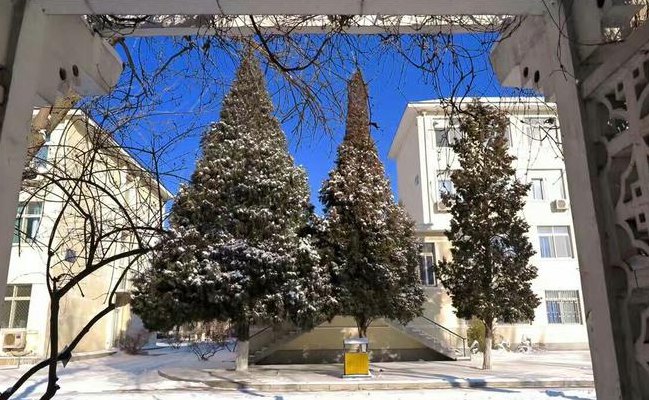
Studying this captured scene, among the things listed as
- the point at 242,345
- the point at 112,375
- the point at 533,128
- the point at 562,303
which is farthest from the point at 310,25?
the point at 562,303

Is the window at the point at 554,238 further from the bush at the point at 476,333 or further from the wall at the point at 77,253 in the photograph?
the wall at the point at 77,253

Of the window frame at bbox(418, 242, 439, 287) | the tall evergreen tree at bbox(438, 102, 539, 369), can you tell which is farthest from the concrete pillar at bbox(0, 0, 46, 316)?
the window frame at bbox(418, 242, 439, 287)

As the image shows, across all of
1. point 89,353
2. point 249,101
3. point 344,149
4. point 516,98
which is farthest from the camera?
point 89,353

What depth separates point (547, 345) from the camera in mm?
23703

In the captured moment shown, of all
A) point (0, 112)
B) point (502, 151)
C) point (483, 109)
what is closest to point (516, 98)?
point (483, 109)

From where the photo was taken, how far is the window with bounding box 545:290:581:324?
24.3m

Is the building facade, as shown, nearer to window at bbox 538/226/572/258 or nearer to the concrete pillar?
the concrete pillar

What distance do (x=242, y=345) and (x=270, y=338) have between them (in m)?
3.80

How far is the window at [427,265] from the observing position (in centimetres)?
2409

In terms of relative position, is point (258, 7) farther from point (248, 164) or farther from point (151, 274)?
point (248, 164)

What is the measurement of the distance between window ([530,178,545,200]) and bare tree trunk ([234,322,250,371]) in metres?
15.7

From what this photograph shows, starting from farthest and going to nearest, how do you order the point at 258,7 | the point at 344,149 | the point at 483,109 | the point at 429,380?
the point at 344,149 → the point at 429,380 → the point at 483,109 → the point at 258,7

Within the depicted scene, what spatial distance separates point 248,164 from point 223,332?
622 centimetres

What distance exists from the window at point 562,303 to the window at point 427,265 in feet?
17.8
